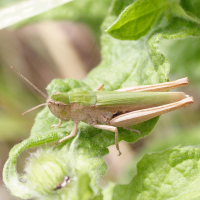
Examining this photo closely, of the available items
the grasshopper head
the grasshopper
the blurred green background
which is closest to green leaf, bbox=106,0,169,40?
the grasshopper

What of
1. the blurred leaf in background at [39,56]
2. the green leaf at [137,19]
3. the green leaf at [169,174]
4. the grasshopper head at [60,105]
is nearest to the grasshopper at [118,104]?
the grasshopper head at [60,105]

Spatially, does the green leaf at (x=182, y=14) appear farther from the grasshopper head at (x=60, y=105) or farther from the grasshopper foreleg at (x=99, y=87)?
the grasshopper head at (x=60, y=105)

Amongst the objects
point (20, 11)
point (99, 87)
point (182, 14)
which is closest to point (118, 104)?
point (99, 87)

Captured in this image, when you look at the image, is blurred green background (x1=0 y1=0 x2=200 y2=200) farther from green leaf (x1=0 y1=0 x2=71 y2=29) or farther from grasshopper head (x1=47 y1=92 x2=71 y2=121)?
grasshopper head (x1=47 y1=92 x2=71 y2=121)

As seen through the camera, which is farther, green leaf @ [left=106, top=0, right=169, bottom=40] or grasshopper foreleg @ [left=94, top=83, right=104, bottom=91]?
grasshopper foreleg @ [left=94, top=83, right=104, bottom=91]

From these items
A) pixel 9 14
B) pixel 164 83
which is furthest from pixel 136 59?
pixel 9 14

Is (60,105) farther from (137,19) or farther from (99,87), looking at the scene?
(137,19)

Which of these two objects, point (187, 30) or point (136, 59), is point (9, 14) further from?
point (187, 30)
